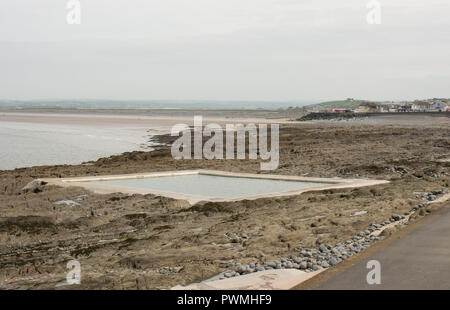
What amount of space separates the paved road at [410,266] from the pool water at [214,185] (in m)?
6.53

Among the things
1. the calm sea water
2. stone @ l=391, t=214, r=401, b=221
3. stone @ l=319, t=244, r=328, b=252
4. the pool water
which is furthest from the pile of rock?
the calm sea water

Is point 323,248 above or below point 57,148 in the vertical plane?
above

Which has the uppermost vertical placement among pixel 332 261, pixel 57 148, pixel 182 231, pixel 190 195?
pixel 332 261

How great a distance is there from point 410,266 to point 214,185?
10.3 metres

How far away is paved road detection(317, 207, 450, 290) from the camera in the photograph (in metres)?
6.34

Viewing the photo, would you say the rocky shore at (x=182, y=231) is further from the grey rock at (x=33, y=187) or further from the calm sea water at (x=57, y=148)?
the calm sea water at (x=57, y=148)

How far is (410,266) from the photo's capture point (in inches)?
276

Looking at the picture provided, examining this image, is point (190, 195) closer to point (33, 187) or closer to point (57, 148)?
point (33, 187)

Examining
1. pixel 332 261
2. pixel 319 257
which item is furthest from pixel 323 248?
pixel 332 261

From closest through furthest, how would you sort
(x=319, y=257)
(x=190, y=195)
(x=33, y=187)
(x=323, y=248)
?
(x=319, y=257)
(x=323, y=248)
(x=190, y=195)
(x=33, y=187)

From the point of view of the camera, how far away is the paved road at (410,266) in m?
6.34
